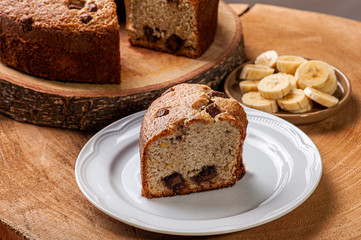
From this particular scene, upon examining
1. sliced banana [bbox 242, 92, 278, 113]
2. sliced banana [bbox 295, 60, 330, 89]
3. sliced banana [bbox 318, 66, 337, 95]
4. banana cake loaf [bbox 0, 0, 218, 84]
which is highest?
banana cake loaf [bbox 0, 0, 218, 84]

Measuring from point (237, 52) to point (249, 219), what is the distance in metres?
1.65

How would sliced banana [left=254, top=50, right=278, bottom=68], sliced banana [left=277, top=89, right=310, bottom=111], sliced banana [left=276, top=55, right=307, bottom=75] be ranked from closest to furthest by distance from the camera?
sliced banana [left=277, top=89, right=310, bottom=111] → sliced banana [left=276, top=55, right=307, bottom=75] → sliced banana [left=254, top=50, right=278, bottom=68]

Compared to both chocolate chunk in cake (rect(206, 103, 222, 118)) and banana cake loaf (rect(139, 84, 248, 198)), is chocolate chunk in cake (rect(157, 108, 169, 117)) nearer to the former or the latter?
banana cake loaf (rect(139, 84, 248, 198))

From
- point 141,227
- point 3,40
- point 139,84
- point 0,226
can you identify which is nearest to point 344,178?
point 141,227

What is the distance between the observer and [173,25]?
11.3ft

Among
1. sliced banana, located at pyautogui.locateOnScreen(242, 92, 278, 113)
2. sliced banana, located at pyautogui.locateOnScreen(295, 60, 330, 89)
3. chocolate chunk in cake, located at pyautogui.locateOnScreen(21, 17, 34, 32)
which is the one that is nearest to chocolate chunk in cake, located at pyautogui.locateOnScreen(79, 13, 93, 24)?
chocolate chunk in cake, located at pyautogui.locateOnScreen(21, 17, 34, 32)

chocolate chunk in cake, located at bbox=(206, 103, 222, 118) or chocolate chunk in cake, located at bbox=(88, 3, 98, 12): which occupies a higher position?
chocolate chunk in cake, located at bbox=(88, 3, 98, 12)

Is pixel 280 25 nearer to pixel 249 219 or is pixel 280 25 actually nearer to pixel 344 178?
pixel 344 178

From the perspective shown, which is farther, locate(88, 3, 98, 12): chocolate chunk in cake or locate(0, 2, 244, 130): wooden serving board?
locate(88, 3, 98, 12): chocolate chunk in cake

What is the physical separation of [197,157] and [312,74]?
1.26m

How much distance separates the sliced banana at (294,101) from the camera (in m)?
3.07

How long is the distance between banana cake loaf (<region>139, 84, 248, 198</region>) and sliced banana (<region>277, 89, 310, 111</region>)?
70 cm

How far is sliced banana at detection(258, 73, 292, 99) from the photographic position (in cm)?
311

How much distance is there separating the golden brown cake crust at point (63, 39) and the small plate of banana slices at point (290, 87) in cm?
87
